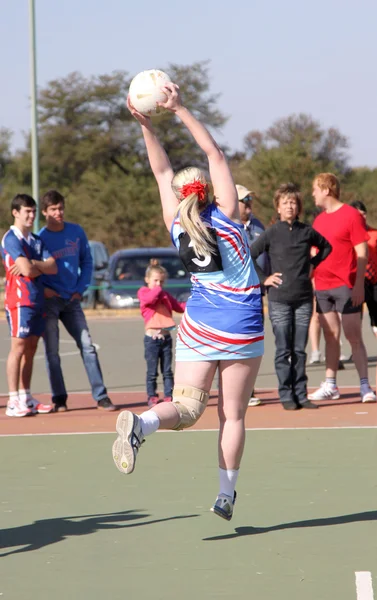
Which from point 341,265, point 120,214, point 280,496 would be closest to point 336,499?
point 280,496

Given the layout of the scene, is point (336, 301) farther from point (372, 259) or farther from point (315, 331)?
point (315, 331)

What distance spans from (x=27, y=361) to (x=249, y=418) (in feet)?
6.93

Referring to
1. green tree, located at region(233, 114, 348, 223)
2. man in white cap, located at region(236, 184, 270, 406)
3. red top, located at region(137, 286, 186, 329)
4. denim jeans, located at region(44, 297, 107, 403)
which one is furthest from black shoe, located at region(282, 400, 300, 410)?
green tree, located at region(233, 114, 348, 223)

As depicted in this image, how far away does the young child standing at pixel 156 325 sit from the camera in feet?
37.4

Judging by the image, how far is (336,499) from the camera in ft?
22.7

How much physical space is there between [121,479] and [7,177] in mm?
58667

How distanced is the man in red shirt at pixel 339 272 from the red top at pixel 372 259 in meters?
0.14

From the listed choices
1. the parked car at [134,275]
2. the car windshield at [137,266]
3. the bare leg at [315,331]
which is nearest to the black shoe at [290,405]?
the bare leg at [315,331]

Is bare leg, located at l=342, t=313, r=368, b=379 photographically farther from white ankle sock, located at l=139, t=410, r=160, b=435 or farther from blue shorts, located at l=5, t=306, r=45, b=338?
white ankle sock, located at l=139, t=410, r=160, b=435

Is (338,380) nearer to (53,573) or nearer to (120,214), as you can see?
(53,573)

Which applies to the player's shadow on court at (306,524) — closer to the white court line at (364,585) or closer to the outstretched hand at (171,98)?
the white court line at (364,585)

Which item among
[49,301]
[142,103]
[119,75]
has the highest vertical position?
[119,75]

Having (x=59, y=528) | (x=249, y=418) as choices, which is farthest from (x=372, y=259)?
(x=59, y=528)

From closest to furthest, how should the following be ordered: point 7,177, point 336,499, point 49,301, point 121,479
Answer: point 336,499 < point 121,479 < point 49,301 < point 7,177
